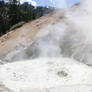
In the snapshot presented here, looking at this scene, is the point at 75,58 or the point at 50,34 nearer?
the point at 75,58

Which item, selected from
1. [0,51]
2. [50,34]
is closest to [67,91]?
[50,34]

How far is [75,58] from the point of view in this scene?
10336mm

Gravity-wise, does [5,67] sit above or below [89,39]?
below

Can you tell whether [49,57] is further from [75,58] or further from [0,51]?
[0,51]

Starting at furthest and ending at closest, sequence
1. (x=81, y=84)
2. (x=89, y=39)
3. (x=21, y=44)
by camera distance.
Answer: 1. (x=21, y=44)
2. (x=89, y=39)
3. (x=81, y=84)

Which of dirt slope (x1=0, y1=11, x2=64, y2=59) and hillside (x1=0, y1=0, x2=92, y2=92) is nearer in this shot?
hillside (x1=0, y1=0, x2=92, y2=92)

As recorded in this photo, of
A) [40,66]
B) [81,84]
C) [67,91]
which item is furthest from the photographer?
[40,66]

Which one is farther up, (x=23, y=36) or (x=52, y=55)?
(x=23, y=36)

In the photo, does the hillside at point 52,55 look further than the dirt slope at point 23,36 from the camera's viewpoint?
No

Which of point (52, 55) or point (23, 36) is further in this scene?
point (23, 36)

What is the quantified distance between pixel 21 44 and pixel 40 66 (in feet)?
11.8

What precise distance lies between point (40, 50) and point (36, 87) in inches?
175

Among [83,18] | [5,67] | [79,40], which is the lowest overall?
[5,67]

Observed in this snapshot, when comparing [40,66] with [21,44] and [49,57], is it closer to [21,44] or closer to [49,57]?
[49,57]
